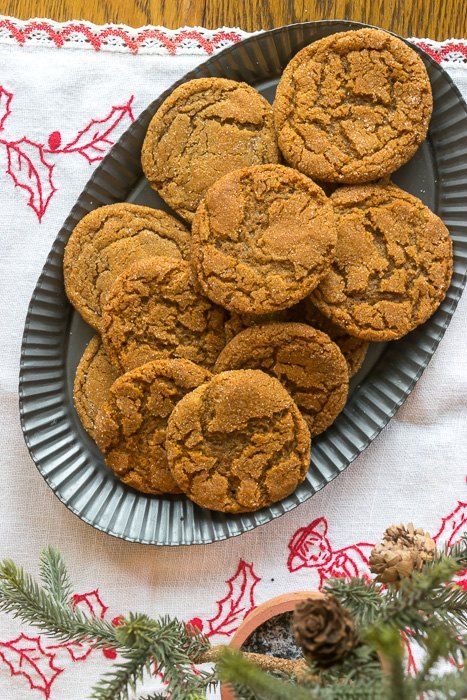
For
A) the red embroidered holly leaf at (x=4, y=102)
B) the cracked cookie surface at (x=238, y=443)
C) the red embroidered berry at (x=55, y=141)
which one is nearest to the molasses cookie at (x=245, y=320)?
the cracked cookie surface at (x=238, y=443)

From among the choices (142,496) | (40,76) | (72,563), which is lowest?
(72,563)

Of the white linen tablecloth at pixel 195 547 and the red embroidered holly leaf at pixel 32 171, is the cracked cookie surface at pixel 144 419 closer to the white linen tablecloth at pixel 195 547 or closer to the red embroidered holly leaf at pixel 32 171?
the white linen tablecloth at pixel 195 547

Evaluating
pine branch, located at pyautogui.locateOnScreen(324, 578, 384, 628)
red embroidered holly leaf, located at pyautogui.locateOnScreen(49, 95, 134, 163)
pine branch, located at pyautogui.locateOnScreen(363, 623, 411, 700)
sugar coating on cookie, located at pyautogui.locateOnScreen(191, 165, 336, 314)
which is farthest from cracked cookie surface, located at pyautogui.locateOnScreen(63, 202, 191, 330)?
pine branch, located at pyautogui.locateOnScreen(363, 623, 411, 700)

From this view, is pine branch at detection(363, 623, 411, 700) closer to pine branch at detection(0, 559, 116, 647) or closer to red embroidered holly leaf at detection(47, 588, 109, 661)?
pine branch at detection(0, 559, 116, 647)

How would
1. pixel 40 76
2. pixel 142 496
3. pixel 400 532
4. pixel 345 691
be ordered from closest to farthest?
pixel 345 691, pixel 400 532, pixel 142 496, pixel 40 76

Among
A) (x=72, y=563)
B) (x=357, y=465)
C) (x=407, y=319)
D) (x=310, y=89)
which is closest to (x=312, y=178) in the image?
(x=310, y=89)

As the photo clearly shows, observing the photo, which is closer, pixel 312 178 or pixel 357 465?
pixel 312 178

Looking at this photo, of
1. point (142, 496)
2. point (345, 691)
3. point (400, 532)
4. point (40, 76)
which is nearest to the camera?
point (345, 691)

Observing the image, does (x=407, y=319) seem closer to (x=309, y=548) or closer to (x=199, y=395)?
(x=199, y=395)
